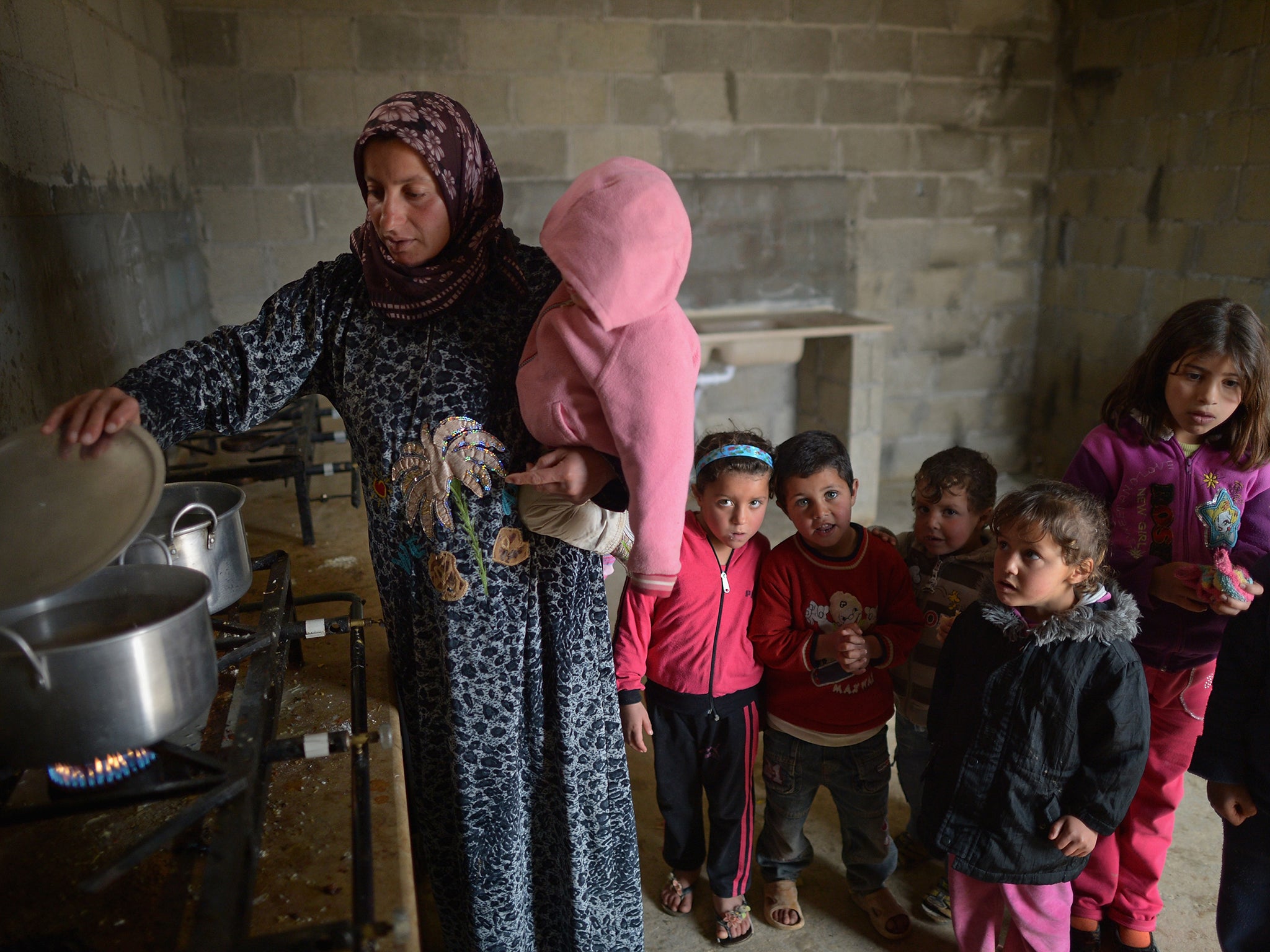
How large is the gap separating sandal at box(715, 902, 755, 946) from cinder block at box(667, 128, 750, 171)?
11.6 feet

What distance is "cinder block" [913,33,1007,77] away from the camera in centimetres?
462

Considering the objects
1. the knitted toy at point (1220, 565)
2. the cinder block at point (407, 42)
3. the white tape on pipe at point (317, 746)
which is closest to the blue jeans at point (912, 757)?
the knitted toy at point (1220, 565)

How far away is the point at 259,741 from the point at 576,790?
577 mm

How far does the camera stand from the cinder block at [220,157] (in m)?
3.82

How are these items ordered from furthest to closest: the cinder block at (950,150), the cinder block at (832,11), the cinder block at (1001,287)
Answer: the cinder block at (1001,287), the cinder block at (950,150), the cinder block at (832,11)

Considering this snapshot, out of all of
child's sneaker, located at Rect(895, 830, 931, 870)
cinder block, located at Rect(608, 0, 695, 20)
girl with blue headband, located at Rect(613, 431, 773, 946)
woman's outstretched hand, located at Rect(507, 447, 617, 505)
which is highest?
cinder block, located at Rect(608, 0, 695, 20)

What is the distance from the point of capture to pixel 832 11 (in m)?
4.43

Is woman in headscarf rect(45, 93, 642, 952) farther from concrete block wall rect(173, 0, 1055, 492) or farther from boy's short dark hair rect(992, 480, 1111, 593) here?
concrete block wall rect(173, 0, 1055, 492)

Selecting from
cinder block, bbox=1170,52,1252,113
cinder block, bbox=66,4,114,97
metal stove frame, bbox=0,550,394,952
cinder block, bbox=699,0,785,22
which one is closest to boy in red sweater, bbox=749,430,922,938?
metal stove frame, bbox=0,550,394,952

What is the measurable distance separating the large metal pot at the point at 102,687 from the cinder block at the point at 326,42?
3553mm

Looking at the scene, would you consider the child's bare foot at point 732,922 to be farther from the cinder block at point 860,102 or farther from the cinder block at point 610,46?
the cinder block at point 860,102

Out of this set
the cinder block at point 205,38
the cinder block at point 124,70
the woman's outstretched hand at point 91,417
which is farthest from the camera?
the cinder block at point 205,38

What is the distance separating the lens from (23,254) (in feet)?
5.54

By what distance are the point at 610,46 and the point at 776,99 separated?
90cm
